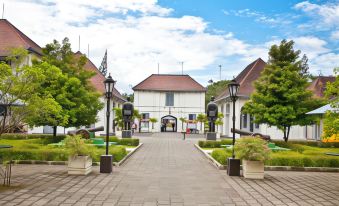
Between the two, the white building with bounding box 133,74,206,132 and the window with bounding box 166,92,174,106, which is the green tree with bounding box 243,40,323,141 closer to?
the white building with bounding box 133,74,206,132

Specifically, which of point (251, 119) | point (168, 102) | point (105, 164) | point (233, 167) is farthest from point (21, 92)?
point (168, 102)

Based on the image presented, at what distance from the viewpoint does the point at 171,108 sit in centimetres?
5825

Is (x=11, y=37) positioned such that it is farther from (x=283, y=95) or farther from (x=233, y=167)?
(x=233, y=167)

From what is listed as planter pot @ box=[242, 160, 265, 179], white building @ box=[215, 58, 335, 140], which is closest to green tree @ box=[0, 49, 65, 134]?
planter pot @ box=[242, 160, 265, 179]

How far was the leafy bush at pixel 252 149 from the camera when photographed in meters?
12.4

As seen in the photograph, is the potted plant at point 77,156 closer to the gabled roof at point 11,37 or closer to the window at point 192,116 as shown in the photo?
the gabled roof at point 11,37

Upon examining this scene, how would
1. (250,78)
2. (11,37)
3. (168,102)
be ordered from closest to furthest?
(11,37) → (250,78) → (168,102)

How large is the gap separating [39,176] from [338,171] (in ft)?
38.3

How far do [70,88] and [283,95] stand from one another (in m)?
14.4

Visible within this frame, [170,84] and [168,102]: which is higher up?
[170,84]

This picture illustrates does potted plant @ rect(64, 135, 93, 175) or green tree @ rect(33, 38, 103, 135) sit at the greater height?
green tree @ rect(33, 38, 103, 135)

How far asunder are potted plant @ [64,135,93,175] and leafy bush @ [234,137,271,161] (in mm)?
5309

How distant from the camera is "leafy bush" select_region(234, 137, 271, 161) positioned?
40.6 ft

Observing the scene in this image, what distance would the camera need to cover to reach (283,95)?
2514 centimetres
